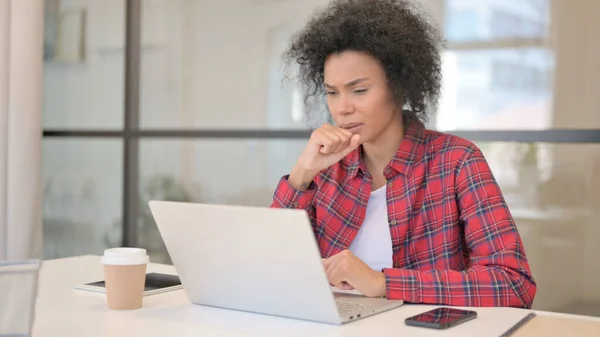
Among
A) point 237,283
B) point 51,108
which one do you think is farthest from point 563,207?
point 51,108

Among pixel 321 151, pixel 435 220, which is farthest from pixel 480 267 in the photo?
pixel 321 151

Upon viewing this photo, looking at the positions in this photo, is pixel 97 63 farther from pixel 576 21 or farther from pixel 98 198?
pixel 576 21

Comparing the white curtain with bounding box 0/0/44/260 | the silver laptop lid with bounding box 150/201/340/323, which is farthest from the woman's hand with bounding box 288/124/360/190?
the white curtain with bounding box 0/0/44/260

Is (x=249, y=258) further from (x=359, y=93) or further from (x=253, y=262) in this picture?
(x=359, y=93)

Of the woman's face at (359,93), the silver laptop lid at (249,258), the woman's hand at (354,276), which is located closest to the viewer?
the silver laptop lid at (249,258)

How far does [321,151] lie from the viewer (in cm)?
168

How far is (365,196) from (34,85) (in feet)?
6.45

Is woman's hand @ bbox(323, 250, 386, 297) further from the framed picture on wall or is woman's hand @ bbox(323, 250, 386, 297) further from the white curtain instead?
the framed picture on wall

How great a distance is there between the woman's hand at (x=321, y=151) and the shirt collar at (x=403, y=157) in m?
0.10

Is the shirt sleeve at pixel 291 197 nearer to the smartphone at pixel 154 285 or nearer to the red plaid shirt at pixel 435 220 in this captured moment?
the red plaid shirt at pixel 435 220

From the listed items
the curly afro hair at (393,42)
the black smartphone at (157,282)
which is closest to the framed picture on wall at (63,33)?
the curly afro hair at (393,42)

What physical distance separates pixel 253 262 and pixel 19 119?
2303mm

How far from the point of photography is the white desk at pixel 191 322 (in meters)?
1.09

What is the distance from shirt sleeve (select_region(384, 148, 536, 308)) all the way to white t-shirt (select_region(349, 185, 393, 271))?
7.3 inches
